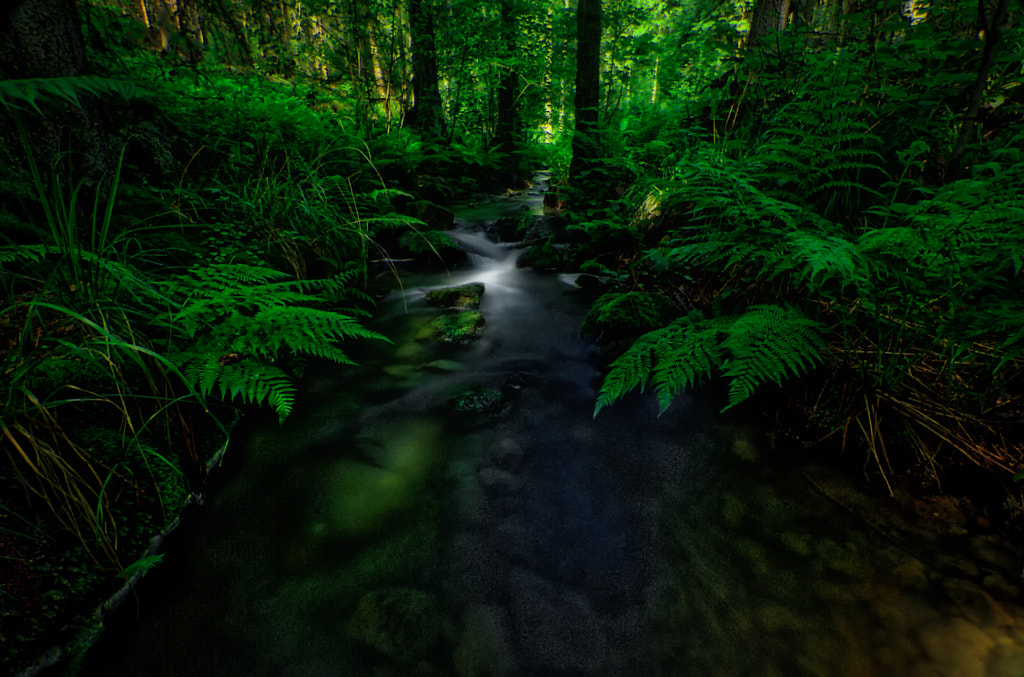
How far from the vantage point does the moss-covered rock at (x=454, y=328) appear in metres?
3.50

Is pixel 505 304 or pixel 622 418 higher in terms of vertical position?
pixel 505 304

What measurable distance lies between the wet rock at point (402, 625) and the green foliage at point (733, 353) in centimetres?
100

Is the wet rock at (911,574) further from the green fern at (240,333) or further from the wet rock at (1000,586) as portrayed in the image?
the green fern at (240,333)

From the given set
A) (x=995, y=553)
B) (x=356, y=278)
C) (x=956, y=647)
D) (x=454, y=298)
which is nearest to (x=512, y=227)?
(x=454, y=298)

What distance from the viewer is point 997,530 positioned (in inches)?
68.5

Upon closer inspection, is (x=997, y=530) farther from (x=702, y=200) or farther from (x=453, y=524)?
(x=453, y=524)

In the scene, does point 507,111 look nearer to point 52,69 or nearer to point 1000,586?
point 52,69

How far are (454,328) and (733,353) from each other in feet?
7.46

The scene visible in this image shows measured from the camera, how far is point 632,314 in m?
3.17

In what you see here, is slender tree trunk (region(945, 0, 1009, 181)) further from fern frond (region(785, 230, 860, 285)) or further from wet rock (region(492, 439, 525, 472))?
wet rock (region(492, 439, 525, 472))

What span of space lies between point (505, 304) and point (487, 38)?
6729 millimetres

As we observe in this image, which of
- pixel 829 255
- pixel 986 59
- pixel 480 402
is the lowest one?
pixel 480 402

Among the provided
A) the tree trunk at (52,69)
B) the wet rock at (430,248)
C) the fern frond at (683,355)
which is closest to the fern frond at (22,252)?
the tree trunk at (52,69)

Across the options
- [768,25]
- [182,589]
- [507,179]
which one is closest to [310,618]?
[182,589]
